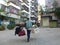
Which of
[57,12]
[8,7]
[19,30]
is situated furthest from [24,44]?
[8,7]

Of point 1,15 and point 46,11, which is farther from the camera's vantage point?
point 46,11

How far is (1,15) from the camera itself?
164ft

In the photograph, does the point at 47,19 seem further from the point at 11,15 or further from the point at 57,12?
the point at 11,15

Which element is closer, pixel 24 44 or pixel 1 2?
pixel 24 44

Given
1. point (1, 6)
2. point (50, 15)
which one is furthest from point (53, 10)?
point (1, 6)

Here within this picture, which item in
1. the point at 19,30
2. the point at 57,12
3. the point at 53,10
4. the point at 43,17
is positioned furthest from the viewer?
the point at 43,17

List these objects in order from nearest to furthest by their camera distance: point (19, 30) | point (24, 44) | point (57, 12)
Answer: point (24, 44) → point (19, 30) → point (57, 12)

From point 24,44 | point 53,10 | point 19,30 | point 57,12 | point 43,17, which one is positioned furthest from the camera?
point 43,17

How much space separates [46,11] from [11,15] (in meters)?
10.4

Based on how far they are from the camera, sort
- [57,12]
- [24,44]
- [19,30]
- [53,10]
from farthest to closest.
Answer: [53,10]
[57,12]
[19,30]
[24,44]

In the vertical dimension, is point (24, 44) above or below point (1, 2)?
below

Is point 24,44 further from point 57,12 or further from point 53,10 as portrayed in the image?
point 53,10

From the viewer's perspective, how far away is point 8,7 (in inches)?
2319

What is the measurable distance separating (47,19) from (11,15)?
10959 mm
